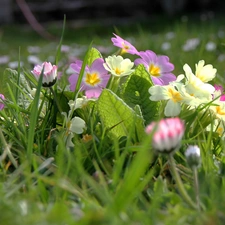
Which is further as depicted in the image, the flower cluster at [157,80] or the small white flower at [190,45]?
the small white flower at [190,45]

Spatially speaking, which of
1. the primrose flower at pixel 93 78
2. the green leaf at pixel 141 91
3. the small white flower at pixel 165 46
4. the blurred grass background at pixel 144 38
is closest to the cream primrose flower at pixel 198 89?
the green leaf at pixel 141 91

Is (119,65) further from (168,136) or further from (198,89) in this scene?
(168,136)

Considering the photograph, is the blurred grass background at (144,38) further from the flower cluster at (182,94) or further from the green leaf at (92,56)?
the flower cluster at (182,94)

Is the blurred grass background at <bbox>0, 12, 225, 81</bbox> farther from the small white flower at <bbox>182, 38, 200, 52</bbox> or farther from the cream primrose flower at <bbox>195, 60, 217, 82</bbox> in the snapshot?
the cream primrose flower at <bbox>195, 60, 217, 82</bbox>

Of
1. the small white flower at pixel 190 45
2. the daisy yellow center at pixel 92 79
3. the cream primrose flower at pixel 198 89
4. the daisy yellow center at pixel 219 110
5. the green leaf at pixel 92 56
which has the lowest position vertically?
the small white flower at pixel 190 45

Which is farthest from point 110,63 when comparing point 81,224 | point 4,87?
point 81,224

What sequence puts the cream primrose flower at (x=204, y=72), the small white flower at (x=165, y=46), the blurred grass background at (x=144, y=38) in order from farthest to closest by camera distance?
the small white flower at (x=165, y=46), the blurred grass background at (x=144, y=38), the cream primrose flower at (x=204, y=72)

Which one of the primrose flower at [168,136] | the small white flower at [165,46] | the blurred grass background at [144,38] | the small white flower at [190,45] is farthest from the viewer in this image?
the small white flower at [165,46]
